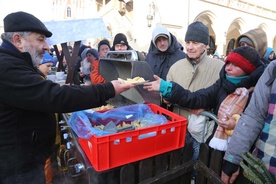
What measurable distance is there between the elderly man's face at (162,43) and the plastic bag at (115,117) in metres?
1.26

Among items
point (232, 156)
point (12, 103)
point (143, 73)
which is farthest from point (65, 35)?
point (232, 156)

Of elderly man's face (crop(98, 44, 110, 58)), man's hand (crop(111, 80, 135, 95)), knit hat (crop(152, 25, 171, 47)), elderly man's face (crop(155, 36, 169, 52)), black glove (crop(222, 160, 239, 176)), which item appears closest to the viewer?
black glove (crop(222, 160, 239, 176))

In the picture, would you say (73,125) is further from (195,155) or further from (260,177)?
(260,177)

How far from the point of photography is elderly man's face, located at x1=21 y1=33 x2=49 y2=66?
1542 millimetres

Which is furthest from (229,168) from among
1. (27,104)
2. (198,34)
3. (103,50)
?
(103,50)

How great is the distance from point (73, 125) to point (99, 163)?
0.51 metres

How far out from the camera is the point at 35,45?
1.58 meters

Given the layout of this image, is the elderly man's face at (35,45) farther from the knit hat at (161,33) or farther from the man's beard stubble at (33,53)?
the knit hat at (161,33)

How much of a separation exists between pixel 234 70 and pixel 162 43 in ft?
4.84

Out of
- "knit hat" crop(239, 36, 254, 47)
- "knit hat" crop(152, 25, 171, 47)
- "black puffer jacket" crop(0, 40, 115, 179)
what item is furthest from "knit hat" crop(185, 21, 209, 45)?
"black puffer jacket" crop(0, 40, 115, 179)

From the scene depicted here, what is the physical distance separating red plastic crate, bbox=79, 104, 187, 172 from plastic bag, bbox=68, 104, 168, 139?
13cm

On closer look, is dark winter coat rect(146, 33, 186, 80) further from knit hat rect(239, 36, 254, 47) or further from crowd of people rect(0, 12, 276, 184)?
crowd of people rect(0, 12, 276, 184)

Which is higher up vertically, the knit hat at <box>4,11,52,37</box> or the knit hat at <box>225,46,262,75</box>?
the knit hat at <box>4,11,52,37</box>

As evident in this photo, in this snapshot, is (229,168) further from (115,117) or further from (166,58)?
(166,58)
